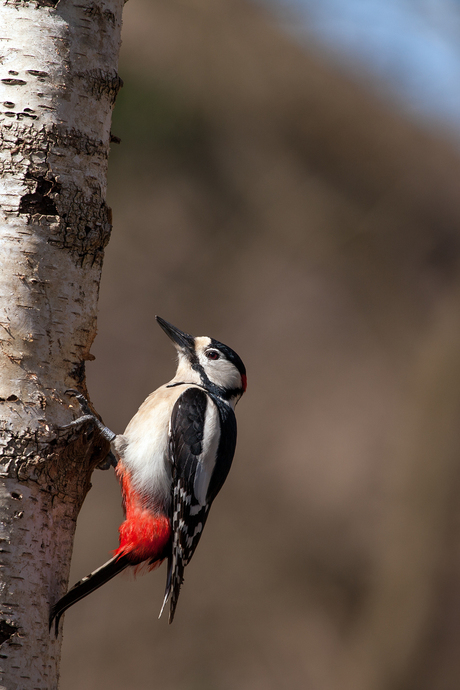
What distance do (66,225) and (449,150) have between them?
807 centimetres

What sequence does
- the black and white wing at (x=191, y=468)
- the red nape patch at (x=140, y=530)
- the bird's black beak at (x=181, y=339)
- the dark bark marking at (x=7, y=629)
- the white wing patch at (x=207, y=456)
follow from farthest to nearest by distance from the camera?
the bird's black beak at (x=181, y=339)
the white wing patch at (x=207, y=456)
the black and white wing at (x=191, y=468)
the red nape patch at (x=140, y=530)
the dark bark marking at (x=7, y=629)

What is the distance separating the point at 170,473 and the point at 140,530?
298 millimetres

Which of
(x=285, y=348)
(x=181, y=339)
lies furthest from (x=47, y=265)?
(x=285, y=348)

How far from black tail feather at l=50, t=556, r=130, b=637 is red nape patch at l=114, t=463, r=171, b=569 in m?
0.07

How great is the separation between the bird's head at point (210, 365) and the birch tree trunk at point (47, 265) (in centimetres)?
146

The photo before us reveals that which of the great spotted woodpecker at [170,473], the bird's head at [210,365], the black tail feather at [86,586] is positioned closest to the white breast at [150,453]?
the great spotted woodpecker at [170,473]

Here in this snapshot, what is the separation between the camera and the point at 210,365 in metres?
3.49

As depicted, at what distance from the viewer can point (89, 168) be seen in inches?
77.2

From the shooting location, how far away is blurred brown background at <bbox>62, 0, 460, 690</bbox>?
251 inches

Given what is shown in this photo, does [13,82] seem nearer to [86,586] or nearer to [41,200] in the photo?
[41,200]

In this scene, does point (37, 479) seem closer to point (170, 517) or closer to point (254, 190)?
point (170, 517)

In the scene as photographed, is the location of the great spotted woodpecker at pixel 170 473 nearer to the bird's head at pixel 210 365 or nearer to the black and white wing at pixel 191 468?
the black and white wing at pixel 191 468

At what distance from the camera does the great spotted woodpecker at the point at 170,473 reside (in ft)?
8.76

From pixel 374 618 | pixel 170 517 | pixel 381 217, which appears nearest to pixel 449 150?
pixel 381 217
